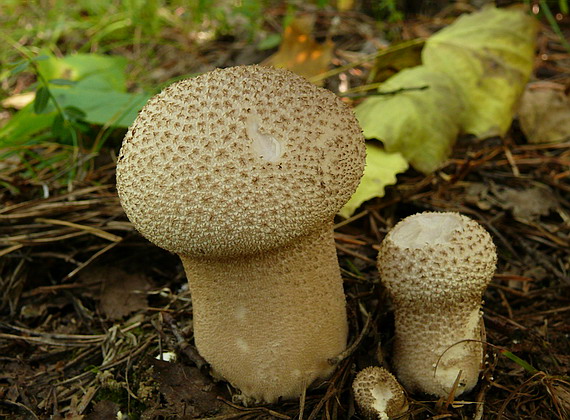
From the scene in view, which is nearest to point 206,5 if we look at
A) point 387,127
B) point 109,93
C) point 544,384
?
point 109,93

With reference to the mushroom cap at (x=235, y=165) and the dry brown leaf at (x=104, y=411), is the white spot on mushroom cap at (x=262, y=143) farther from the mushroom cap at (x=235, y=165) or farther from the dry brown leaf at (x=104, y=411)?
the dry brown leaf at (x=104, y=411)

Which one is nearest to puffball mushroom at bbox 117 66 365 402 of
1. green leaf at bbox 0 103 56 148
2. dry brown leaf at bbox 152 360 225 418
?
dry brown leaf at bbox 152 360 225 418

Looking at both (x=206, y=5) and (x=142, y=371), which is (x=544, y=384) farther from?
(x=206, y=5)

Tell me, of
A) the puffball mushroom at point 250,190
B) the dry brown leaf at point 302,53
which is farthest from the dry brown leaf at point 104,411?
the dry brown leaf at point 302,53

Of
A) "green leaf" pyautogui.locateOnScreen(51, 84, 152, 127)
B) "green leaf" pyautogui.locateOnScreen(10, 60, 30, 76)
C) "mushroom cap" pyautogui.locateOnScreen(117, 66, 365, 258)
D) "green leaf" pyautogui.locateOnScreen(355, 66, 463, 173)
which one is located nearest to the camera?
"mushroom cap" pyautogui.locateOnScreen(117, 66, 365, 258)

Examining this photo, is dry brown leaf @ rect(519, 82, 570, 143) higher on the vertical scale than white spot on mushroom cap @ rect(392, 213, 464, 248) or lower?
lower

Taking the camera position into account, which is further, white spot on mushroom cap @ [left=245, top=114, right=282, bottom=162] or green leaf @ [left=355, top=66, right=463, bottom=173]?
green leaf @ [left=355, top=66, right=463, bottom=173]

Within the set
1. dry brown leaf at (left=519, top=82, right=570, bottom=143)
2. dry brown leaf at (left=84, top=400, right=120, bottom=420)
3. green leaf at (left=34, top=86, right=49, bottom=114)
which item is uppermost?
green leaf at (left=34, top=86, right=49, bottom=114)

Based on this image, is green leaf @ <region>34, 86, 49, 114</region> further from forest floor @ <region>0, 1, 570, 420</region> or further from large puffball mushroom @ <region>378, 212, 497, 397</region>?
large puffball mushroom @ <region>378, 212, 497, 397</region>
